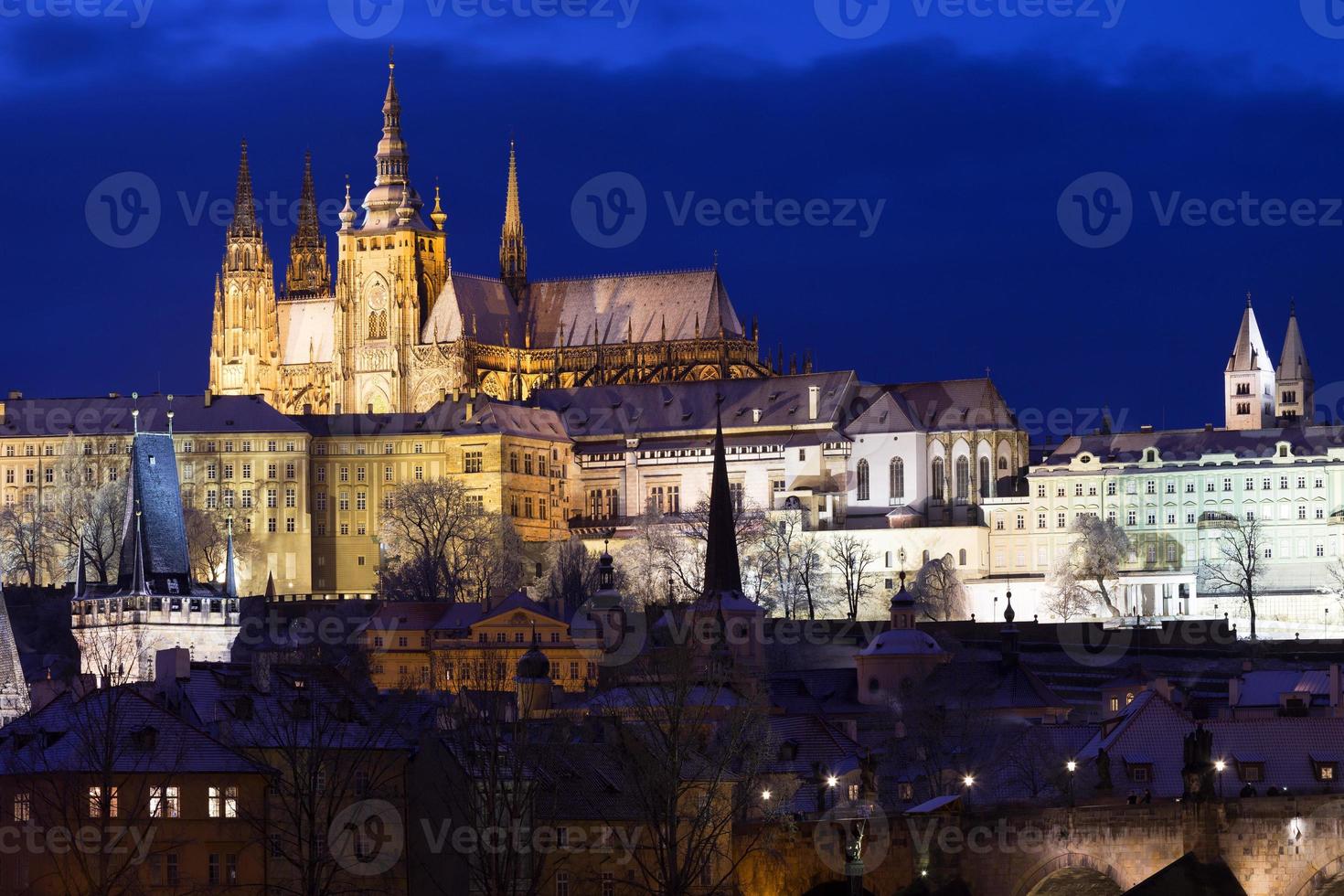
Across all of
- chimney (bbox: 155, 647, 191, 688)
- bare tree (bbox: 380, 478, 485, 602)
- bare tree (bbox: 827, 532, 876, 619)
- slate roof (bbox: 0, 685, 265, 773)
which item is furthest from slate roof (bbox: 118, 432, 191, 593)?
bare tree (bbox: 827, 532, 876, 619)

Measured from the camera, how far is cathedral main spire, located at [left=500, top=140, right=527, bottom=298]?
639 feet

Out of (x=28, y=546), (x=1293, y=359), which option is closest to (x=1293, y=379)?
(x=1293, y=359)

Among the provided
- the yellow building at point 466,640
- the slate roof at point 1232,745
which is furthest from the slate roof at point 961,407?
the slate roof at point 1232,745

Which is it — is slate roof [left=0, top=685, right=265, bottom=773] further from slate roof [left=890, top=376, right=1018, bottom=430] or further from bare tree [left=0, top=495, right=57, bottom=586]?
slate roof [left=890, top=376, right=1018, bottom=430]

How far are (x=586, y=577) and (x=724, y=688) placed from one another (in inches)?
2723

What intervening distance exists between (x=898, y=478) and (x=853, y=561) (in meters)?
8.78

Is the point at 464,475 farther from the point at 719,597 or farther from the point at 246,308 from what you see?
the point at 719,597

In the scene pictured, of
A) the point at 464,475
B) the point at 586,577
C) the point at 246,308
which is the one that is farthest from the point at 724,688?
the point at 246,308

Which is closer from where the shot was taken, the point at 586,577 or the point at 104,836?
the point at 104,836

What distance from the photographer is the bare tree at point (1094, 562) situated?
15362cm

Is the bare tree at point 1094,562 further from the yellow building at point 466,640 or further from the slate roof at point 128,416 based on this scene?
the slate roof at point 128,416

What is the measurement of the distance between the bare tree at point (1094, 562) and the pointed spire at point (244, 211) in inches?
2024

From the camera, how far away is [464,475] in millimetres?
170375

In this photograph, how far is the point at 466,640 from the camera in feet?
435
